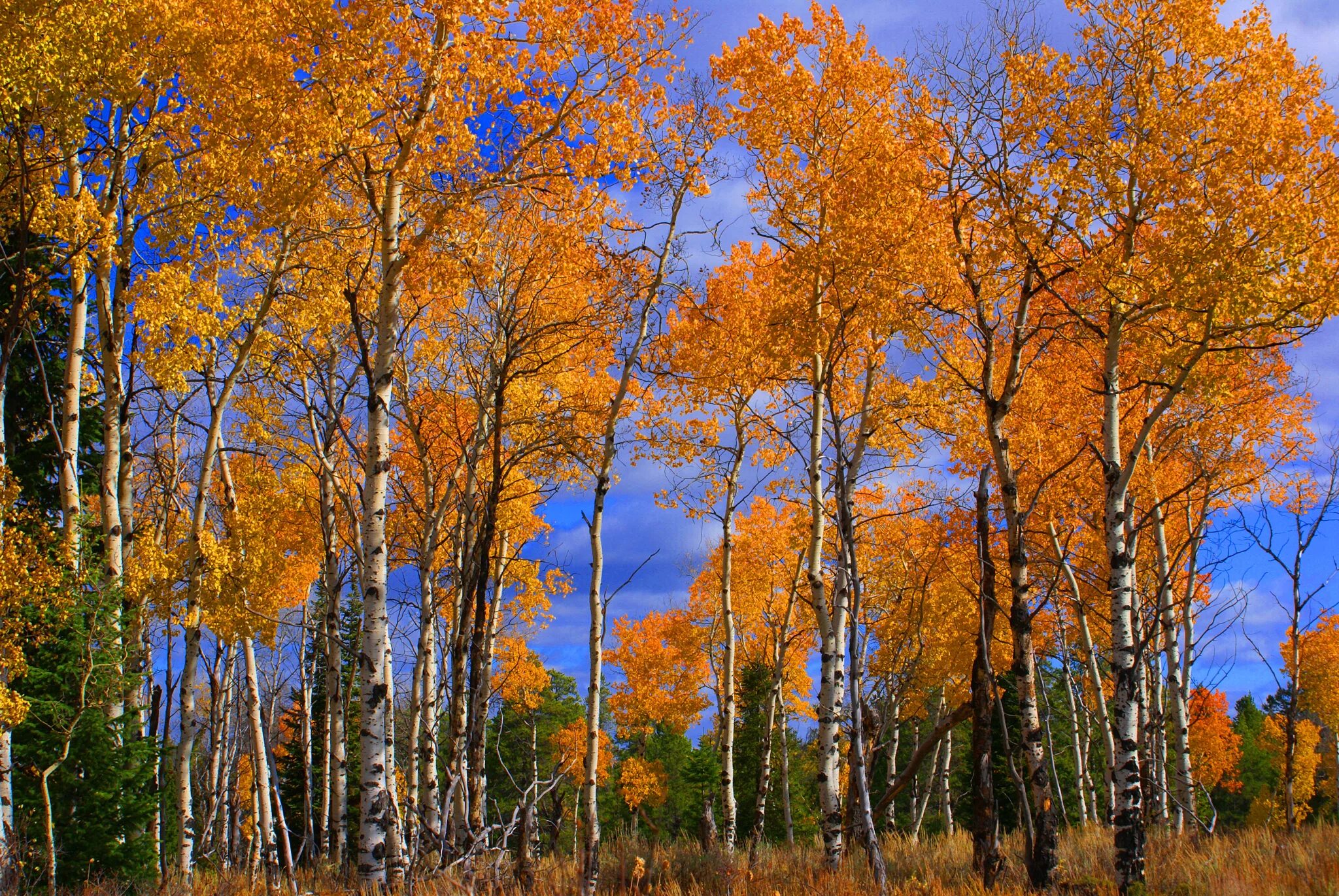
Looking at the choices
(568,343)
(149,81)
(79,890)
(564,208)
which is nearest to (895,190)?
(564,208)

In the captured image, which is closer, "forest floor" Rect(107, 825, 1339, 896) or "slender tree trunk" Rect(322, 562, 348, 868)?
"forest floor" Rect(107, 825, 1339, 896)

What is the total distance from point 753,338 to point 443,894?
8963 mm

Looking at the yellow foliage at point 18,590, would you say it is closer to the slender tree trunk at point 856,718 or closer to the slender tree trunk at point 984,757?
the slender tree trunk at point 856,718

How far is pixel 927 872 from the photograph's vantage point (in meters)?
7.43

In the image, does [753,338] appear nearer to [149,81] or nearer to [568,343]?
[568,343]

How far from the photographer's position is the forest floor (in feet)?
19.4

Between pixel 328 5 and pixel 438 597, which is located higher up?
pixel 328 5

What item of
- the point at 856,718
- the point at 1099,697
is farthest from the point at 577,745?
the point at 856,718

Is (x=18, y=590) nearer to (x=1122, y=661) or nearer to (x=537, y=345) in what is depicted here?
(x=537, y=345)

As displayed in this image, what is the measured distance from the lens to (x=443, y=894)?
4980mm

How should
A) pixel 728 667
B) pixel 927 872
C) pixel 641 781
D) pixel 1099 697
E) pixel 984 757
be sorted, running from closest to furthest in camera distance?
pixel 984 757 < pixel 927 872 < pixel 1099 697 < pixel 728 667 < pixel 641 781

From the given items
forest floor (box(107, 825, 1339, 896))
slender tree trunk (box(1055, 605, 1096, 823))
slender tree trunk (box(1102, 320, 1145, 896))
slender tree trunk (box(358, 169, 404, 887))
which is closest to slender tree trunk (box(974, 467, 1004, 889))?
forest floor (box(107, 825, 1339, 896))

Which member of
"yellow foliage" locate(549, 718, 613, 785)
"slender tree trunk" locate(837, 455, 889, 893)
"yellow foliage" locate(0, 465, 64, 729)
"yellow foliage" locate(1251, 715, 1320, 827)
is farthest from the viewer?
"yellow foliage" locate(1251, 715, 1320, 827)

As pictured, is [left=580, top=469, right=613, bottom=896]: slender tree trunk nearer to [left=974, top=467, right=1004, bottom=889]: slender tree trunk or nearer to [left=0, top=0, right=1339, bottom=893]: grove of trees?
[left=0, top=0, right=1339, bottom=893]: grove of trees
